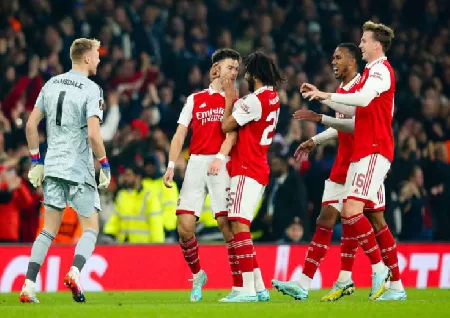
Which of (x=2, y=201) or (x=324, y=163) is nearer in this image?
(x=2, y=201)

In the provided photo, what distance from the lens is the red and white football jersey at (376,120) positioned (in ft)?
37.5

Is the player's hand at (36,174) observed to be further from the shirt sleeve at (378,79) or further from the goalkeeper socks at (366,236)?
the shirt sleeve at (378,79)

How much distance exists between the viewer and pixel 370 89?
1126 centimetres

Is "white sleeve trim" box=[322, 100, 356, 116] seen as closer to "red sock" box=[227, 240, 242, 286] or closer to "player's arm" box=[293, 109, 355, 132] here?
"player's arm" box=[293, 109, 355, 132]

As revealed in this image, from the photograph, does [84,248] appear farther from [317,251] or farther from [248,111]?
[317,251]

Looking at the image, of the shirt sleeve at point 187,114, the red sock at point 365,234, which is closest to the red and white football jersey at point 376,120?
the red sock at point 365,234

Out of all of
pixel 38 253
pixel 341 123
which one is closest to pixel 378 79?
pixel 341 123

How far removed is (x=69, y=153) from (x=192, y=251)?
1.84 metres

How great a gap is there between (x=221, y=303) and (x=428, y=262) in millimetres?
6049

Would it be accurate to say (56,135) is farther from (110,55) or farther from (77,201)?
(110,55)

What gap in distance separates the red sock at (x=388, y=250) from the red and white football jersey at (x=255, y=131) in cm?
129

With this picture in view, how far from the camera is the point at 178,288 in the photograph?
15.8 metres

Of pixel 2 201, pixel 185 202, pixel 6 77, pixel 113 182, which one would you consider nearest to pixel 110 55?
pixel 6 77

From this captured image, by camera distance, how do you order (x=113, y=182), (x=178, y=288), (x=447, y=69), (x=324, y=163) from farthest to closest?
(x=447, y=69) → (x=324, y=163) → (x=113, y=182) → (x=178, y=288)
